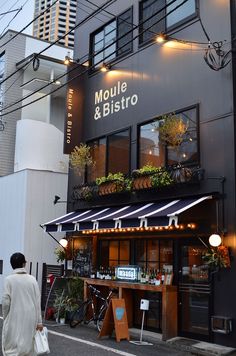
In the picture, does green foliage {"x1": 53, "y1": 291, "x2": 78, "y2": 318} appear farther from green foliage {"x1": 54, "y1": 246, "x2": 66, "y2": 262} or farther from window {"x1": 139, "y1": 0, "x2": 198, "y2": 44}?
window {"x1": 139, "y1": 0, "x2": 198, "y2": 44}

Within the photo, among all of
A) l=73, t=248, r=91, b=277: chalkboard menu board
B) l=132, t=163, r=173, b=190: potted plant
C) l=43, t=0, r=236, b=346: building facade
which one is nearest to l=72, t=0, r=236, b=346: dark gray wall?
l=43, t=0, r=236, b=346: building facade

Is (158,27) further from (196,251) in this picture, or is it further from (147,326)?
(147,326)

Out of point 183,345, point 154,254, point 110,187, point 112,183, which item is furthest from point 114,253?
point 183,345

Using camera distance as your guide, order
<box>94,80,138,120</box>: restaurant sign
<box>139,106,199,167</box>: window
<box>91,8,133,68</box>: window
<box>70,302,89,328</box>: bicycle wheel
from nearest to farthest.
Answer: <box>139,106,199,167</box>: window < <box>70,302,89,328</box>: bicycle wheel < <box>94,80,138,120</box>: restaurant sign < <box>91,8,133,68</box>: window

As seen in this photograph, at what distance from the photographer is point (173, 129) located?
39.0 feet

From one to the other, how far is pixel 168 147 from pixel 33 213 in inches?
260

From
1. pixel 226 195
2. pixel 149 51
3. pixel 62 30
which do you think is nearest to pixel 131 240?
pixel 226 195

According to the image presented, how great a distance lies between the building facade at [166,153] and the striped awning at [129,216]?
0.04 m

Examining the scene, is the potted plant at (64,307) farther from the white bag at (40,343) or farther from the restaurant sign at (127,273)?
the white bag at (40,343)

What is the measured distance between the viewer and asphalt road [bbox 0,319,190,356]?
386 inches

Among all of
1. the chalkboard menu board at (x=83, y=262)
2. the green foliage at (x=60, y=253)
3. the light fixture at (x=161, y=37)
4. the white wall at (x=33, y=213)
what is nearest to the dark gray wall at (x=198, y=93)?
the light fixture at (x=161, y=37)

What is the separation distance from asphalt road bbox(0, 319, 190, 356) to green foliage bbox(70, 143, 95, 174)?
18.4 feet

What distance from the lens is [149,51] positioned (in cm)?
1374

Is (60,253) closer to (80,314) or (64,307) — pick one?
(64,307)
